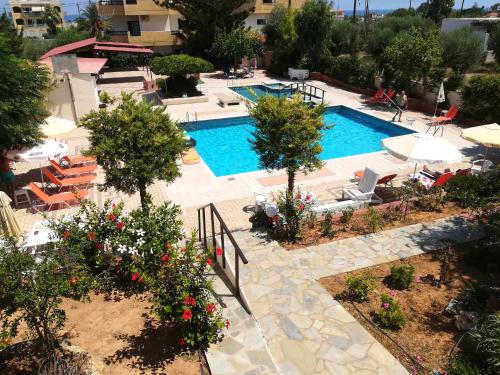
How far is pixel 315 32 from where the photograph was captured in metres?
30.1

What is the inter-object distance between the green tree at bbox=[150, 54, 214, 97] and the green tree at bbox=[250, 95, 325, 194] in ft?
51.0

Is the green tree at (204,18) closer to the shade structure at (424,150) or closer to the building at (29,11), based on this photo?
the shade structure at (424,150)

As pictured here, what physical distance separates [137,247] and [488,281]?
278 inches

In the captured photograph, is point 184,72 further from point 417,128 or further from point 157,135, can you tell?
point 157,135

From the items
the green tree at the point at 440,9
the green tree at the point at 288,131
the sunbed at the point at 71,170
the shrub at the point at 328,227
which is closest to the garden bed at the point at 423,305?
the shrub at the point at 328,227

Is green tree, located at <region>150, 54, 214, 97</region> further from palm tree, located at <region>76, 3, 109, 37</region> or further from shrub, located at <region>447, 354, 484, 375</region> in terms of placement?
shrub, located at <region>447, 354, 484, 375</region>

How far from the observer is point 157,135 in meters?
8.93

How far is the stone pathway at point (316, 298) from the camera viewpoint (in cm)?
604

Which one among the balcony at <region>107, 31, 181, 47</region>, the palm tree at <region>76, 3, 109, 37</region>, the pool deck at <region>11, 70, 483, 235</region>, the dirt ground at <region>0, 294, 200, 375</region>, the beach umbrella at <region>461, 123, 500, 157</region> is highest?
the palm tree at <region>76, 3, 109, 37</region>

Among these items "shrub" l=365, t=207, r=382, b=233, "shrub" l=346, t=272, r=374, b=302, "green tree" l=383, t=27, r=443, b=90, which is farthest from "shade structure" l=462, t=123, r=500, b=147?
"green tree" l=383, t=27, r=443, b=90

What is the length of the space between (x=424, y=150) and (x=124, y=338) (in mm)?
8920

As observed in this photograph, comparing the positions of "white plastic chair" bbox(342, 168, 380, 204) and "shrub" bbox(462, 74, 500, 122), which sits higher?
"shrub" bbox(462, 74, 500, 122)

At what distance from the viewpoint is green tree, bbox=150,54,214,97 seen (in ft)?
78.6

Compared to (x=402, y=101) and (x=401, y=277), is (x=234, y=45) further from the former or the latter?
(x=401, y=277)
